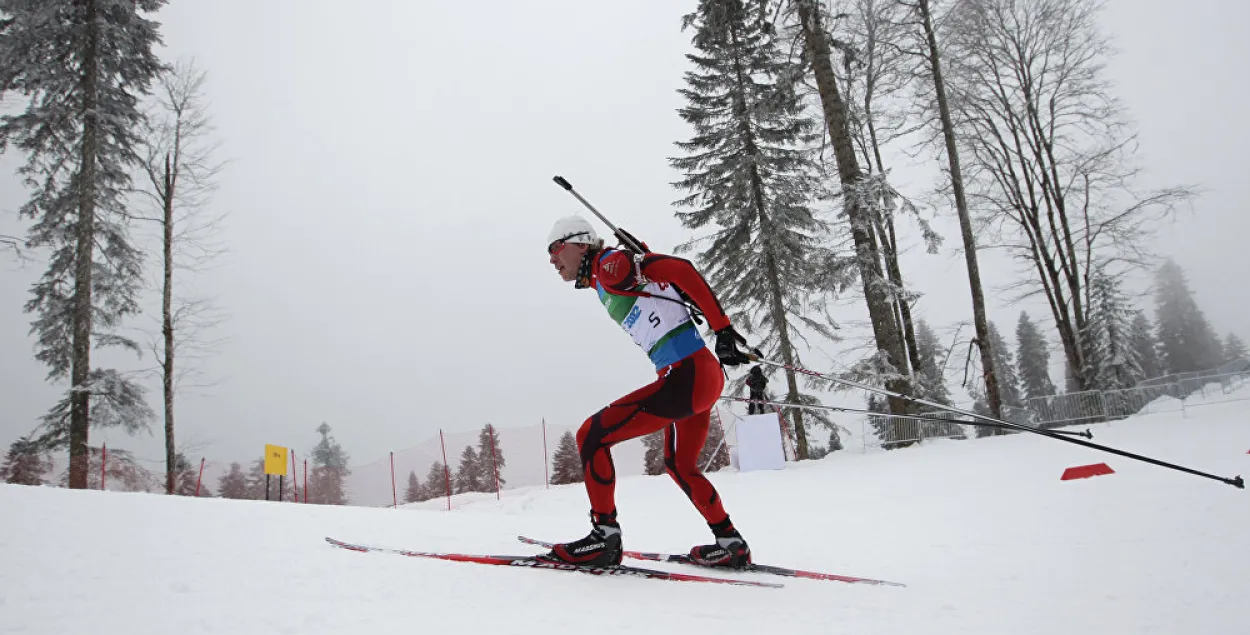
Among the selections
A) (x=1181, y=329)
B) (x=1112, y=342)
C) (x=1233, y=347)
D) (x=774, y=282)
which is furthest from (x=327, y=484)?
(x=1233, y=347)

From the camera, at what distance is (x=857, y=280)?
13.0 m

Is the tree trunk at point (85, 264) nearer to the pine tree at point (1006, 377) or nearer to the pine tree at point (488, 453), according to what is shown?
the pine tree at point (488, 453)

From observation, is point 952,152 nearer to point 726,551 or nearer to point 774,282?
point 774,282

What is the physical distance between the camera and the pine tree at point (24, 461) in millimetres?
12562

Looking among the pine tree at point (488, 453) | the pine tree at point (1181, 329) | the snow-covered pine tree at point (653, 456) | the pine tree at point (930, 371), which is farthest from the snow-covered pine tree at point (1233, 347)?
the pine tree at point (488, 453)

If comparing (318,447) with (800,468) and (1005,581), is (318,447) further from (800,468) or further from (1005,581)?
(1005,581)

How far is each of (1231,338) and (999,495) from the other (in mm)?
90824

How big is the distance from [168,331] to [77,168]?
175 inches

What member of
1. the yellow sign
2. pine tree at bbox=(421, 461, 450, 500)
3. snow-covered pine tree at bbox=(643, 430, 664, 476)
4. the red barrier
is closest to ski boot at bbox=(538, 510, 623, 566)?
the red barrier

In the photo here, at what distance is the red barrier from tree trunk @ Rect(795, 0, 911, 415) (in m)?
5.63

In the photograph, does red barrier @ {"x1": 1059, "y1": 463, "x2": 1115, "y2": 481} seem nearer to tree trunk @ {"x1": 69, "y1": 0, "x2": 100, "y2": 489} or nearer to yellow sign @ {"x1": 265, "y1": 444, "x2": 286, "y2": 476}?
yellow sign @ {"x1": 265, "y1": 444, "x2": 286, "y2": 476}

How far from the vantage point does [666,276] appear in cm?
328

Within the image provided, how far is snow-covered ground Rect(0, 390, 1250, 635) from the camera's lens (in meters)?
2.28

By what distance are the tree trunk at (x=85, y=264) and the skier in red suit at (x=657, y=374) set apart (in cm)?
1403
